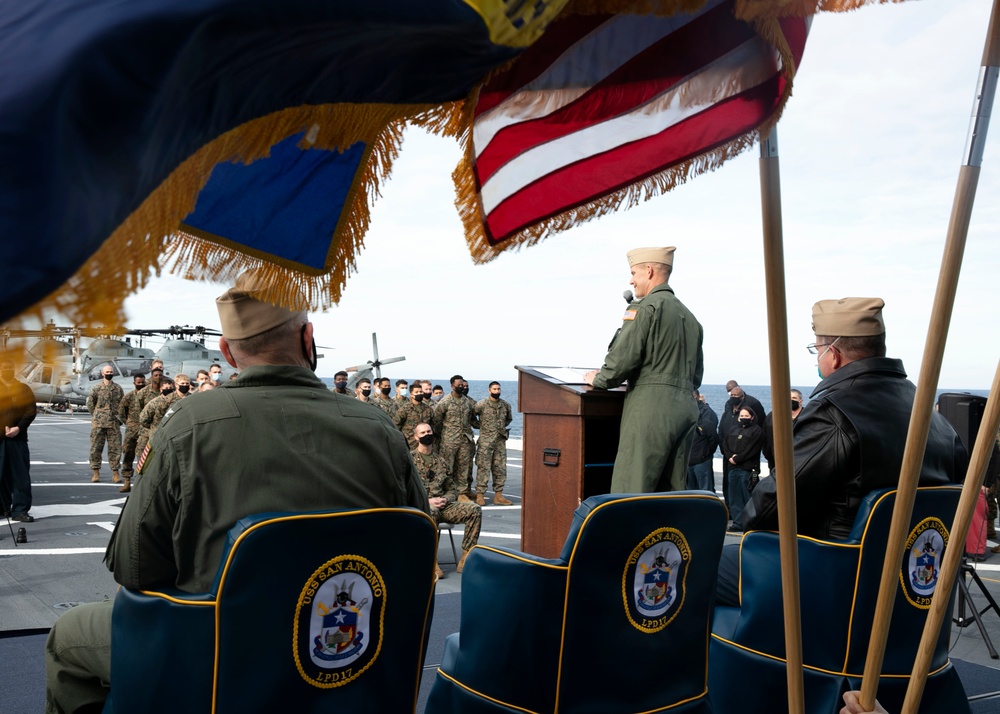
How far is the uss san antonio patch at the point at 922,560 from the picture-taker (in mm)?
2633

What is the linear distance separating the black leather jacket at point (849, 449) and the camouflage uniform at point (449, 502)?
4.58 m

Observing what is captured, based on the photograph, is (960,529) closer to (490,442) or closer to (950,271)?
(950,271)

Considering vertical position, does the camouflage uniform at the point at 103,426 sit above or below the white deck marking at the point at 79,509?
above

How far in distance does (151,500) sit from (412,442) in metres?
8.26

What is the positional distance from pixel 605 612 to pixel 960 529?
86cm

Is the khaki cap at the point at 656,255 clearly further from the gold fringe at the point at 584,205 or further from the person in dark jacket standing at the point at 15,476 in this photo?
the person in dark jacket standing at the point at 15,476

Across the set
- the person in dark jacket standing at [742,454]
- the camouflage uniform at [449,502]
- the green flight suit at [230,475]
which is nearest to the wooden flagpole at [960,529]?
the green flight suit at [230,475]

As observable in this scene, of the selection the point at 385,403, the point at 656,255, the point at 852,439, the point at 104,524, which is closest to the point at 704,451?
the point at 385,403

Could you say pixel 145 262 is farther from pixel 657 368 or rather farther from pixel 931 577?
pixel 657 368

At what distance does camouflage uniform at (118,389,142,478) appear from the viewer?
44.3ft

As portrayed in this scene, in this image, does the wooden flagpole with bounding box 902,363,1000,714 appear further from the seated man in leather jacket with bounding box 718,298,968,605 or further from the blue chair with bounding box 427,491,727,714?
the seated man in leather jacket with bounding box 718,298,968,605

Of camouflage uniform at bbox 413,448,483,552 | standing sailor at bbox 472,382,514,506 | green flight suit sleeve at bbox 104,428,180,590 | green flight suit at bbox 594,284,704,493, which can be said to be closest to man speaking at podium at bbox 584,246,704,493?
green flight suit at bbox 594,284,704,493

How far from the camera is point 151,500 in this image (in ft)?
6.47

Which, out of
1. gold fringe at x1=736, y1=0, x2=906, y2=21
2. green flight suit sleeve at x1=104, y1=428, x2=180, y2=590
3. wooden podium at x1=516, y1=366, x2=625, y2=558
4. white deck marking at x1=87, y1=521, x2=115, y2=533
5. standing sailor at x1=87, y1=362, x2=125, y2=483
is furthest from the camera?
standing sailor at x1=87, y1=362, x2=125, y2=483
